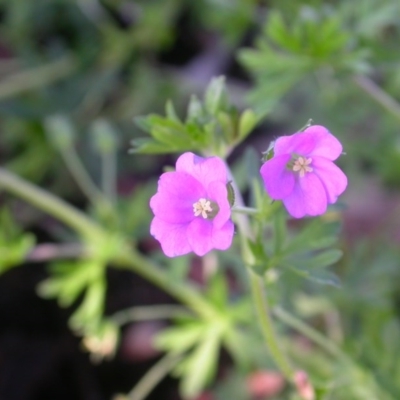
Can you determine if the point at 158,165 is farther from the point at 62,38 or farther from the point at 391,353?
the point at 391,353

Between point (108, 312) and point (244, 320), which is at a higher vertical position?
point (244, 320)

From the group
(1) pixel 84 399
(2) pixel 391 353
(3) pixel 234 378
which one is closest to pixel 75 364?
(1) pixel 84 399

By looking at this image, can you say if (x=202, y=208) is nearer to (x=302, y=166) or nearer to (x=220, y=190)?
(x=220, y=190)

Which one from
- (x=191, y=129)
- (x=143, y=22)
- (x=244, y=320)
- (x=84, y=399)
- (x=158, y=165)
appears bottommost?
(x=84, y=399)

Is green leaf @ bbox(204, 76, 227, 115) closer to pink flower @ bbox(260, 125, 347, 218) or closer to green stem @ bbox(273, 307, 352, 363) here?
pink flower @ bbox(260, 125, 347, 218)

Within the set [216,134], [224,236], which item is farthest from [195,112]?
[224,236]

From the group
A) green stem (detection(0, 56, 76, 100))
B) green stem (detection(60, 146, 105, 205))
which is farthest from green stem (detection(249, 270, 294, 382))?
green stem (detection(0, 56, 76, 100))
